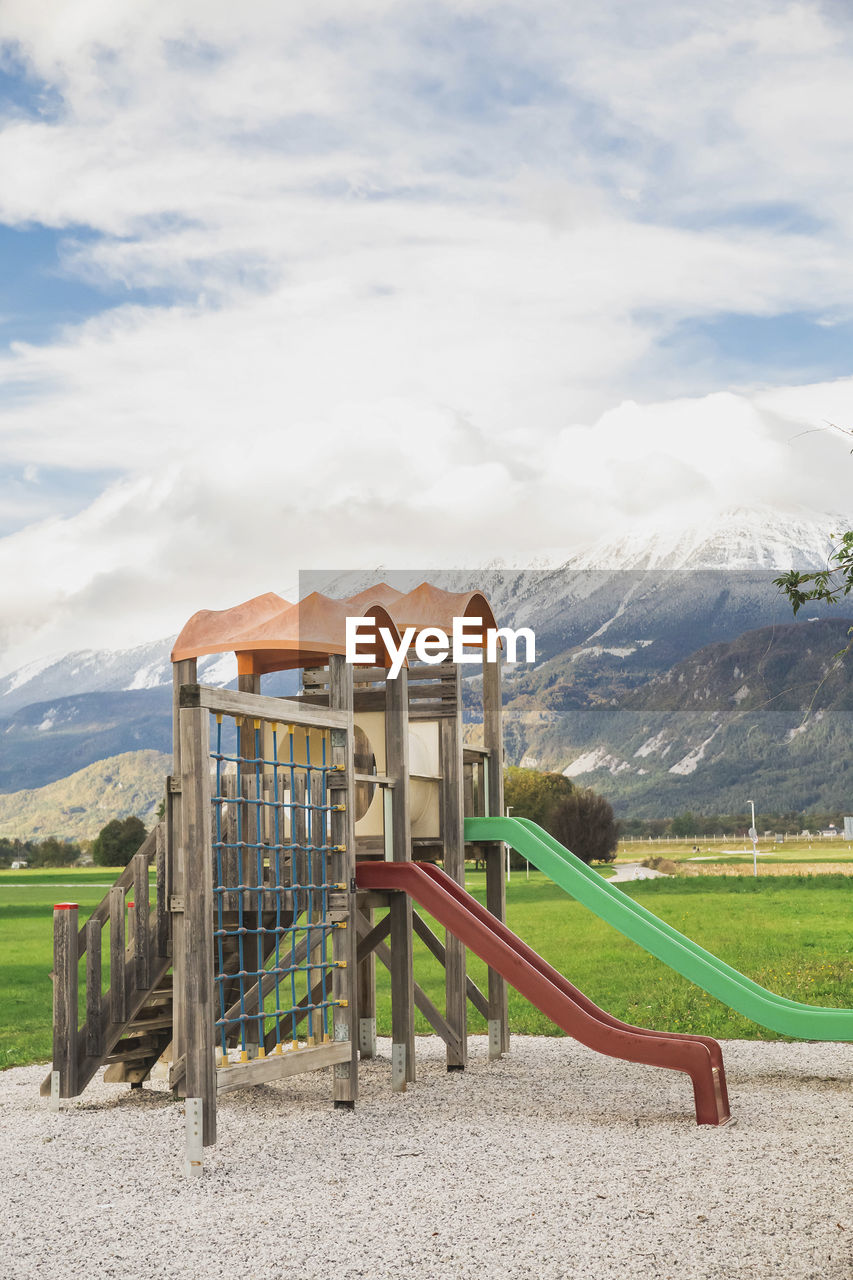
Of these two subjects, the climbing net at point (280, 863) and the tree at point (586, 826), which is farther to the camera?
the tree at point (586, 826)

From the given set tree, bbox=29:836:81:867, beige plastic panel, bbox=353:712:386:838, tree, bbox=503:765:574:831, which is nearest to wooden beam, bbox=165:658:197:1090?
beige plastic panel, bbox=353:712:386:838

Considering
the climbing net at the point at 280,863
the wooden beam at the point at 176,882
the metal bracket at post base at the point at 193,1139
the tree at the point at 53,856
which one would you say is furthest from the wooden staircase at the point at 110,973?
the tree at the point at 53,856

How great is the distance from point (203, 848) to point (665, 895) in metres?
34.2

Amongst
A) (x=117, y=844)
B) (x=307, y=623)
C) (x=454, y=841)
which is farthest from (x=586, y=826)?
(x=307, y=623)

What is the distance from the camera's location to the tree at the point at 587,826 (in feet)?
182

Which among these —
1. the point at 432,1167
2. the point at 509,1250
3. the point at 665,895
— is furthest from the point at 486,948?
the point at 665,895

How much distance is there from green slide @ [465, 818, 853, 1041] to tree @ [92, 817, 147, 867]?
224 feet

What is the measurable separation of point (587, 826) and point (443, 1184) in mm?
50455

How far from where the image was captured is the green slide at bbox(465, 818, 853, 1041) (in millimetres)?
8250

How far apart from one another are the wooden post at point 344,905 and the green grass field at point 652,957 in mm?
4259

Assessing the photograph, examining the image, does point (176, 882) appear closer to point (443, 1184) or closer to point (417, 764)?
point (417, 764)

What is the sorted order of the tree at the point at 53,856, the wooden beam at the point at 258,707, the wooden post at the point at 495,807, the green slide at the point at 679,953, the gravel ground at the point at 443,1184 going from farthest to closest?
1. the tree at the point at 53,856
2. the wooden post at the point at 495,807
3. the green slide at the point at 679,953
4. the wooden beam at the point at 258,707
5. the gravel ground at the point at 443,1184

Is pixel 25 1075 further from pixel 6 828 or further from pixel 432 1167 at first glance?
pixel 6 828

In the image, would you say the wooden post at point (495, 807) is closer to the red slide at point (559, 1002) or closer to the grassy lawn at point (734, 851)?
the red slide at point (559, 1002)
